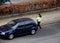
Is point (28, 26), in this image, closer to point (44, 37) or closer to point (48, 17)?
point (44, 37)

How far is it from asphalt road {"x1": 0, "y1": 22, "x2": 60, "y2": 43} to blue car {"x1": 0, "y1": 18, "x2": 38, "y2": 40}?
18.0 inches

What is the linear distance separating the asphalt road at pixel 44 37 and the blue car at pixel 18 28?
18.0 inches

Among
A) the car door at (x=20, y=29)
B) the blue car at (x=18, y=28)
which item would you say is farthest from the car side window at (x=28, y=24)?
the car door at (x=20, y=29)

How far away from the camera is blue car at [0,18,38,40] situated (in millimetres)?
24281

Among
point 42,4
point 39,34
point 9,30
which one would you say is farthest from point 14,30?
point 42,4

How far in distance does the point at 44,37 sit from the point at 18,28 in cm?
256

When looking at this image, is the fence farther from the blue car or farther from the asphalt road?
the blue car

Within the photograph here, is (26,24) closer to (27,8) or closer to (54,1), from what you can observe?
(27,8)

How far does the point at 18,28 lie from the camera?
81.7 ft

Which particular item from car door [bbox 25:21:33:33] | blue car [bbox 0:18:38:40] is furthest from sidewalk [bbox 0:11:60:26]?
car door [bbox 25:21:33:33]

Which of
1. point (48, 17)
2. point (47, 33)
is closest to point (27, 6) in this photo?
point (48, 17)

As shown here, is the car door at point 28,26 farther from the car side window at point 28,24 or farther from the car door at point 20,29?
the car door at point 20,29

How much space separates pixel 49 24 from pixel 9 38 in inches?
263

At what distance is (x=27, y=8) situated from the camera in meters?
34.2
